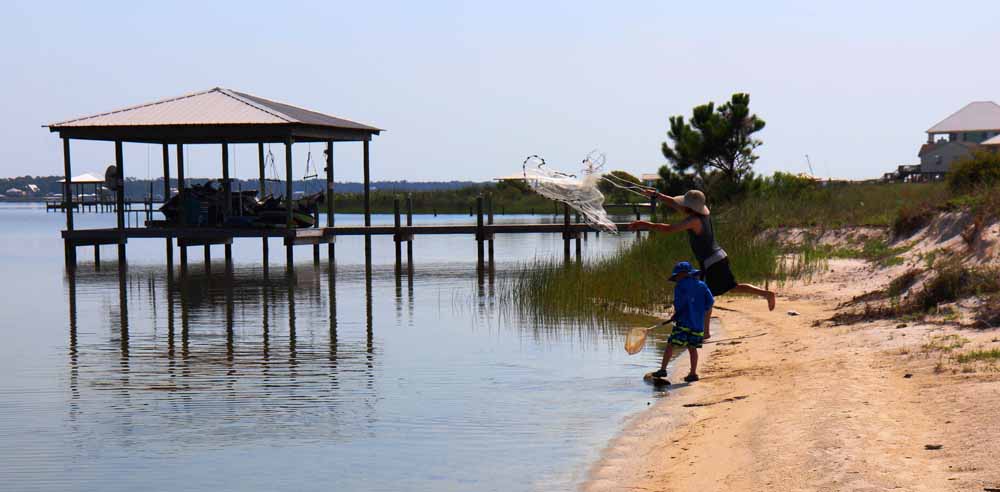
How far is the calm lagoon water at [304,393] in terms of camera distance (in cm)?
865

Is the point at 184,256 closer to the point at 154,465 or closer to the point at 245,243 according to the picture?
the point at 245,243

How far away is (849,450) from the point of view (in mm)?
7387

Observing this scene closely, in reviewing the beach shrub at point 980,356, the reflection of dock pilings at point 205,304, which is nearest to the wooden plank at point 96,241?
the reflection of dock pilings at point 205,304

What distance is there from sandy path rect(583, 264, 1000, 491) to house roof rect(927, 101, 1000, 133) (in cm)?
7836

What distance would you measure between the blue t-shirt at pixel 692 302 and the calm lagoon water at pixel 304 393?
0.88 metres

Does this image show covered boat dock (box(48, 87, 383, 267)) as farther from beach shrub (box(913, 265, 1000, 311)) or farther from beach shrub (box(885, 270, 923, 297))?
beach shrub (box(913, 265, 1000, 311))

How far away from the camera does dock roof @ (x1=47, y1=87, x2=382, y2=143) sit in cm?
2958

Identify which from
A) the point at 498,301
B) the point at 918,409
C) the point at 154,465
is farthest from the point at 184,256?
the point at 918,409

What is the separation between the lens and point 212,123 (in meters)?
29.5

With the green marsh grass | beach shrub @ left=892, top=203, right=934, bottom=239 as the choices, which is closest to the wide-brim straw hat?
the green marsh grass

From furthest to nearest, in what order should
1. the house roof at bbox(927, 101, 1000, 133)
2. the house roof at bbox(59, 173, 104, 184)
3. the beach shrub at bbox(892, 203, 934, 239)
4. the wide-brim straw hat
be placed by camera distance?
the house roof at bbox(927, 101, 1000, 133)
the house roof at bbox(59, 173, 104, 184)
the beach shrub at bbox(892, 203, 934, 239)
the wide-brim straw hat

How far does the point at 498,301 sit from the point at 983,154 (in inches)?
532

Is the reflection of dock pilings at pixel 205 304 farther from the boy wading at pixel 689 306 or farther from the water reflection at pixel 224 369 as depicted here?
the boy wading at pixel 689 306

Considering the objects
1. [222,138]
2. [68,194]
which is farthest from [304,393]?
[68,194]
